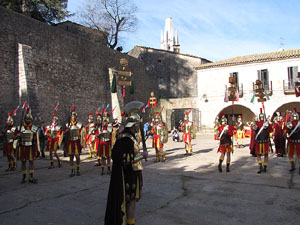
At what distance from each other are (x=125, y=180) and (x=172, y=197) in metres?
1.95

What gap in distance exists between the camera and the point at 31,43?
16.1m

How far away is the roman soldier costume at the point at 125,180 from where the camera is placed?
132 inches

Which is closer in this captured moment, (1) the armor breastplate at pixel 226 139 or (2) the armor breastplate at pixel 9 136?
(1) the armor breastplate at pixel 226 139

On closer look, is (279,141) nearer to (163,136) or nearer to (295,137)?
(295,137)

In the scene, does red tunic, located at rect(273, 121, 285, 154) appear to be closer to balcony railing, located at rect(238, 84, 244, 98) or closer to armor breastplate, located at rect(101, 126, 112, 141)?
armor breastplate, located at rect(101, 126, 112, 141)

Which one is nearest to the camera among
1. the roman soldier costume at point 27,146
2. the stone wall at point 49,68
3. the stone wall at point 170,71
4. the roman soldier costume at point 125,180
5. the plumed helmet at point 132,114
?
the roman soldier costume at point 125,180

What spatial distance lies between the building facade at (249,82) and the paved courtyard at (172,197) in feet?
59.2

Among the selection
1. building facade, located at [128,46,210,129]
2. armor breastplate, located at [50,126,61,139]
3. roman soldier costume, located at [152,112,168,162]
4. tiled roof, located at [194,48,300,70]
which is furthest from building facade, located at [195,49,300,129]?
armor breastplate, located at [50,126,61,139]

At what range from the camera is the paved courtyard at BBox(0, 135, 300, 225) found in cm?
405

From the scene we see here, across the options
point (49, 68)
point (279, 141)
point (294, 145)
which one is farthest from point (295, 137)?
point (49, 68)

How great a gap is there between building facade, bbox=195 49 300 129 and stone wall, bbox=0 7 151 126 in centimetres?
930

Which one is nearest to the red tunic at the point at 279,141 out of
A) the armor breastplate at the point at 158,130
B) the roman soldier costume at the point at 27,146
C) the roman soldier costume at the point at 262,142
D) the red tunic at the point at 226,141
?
the roman soldier costume at the point at 262,142

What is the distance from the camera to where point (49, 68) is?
17484 millimetres

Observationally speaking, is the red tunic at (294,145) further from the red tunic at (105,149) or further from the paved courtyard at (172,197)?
the red tunic at (105,149)
